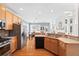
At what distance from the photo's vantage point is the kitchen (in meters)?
5.42

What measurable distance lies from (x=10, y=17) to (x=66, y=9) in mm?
2511

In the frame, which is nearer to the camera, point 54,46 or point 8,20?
point 54,46

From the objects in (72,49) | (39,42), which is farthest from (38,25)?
(72,49)

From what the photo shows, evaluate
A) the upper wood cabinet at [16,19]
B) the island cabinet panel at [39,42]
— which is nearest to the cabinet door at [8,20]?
the upper wood cabinet at [16,19]

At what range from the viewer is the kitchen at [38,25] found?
17.8 ft

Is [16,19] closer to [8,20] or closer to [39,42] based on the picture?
[8,20]

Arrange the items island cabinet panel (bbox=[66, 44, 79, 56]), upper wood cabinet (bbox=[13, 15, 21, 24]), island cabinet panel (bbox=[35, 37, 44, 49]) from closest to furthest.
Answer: island cabinet panel (bbox=[66, 44, 79, 56]), upper wood cabinet (bbox=[13, 15, 21, 24]), island cabinet panel (bbox=[35, 37, 44, 49])

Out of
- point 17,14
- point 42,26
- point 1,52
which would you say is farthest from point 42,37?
point 1,52

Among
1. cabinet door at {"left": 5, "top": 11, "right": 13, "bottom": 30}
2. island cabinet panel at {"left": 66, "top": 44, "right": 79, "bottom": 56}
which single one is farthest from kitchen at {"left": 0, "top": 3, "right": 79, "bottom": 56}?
island cabinet panel at {"left": 66, "top": 44, "right": 79, "bottom": 56}

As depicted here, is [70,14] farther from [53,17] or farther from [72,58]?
Answer: [72,58]

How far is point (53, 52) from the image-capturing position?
621cm

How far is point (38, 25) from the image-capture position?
651 centimetres

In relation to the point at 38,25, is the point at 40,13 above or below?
above

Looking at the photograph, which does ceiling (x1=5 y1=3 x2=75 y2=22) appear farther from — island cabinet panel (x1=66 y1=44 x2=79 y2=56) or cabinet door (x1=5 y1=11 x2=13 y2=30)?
island cabinet panel (x1=66 y1=44 x2=79 y2=56)
